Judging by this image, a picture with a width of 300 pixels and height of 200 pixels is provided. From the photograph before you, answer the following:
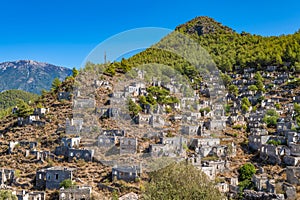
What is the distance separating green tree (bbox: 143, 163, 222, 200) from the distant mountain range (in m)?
156

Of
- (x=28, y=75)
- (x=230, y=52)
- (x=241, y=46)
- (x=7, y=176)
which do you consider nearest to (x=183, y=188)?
(x=7, y=176)

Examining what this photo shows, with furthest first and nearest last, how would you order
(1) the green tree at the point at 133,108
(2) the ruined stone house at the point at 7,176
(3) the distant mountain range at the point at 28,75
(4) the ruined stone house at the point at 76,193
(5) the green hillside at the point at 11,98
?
(3) the distant mountain range at the point at 28,75 < (5) the green hillside at the point at 11,98 < (1) the green tree at the point at 133,108 < (2) the ruined stone house at the point at 7,176 < (4) the ruined stone house at the point at 76,193

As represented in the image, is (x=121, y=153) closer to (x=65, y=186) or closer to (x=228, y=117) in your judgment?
(x=65, y=186)

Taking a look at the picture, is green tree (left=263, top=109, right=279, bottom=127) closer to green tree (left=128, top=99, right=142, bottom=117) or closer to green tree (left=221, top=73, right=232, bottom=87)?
green tree (left=128, top=99, right=142, bottom=117)

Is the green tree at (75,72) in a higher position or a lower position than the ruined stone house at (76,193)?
higher

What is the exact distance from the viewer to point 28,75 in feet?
593

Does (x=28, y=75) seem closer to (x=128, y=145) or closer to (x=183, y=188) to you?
(x=128, y=145)

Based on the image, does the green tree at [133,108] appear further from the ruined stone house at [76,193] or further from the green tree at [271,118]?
the green tree at [271,118]

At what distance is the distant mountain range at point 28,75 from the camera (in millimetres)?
168250

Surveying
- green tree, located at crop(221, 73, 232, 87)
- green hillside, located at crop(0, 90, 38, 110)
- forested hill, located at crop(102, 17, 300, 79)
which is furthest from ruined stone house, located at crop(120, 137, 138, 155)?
green hillside, located at crop(0, 90, 38, 110)

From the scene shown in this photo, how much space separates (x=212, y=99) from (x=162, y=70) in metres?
4.72

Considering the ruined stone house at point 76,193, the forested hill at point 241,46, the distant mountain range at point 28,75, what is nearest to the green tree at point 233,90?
the forested hill at point 241,46

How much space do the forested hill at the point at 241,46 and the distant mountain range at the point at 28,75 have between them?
373 feet

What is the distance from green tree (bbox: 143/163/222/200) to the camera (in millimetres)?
10594
